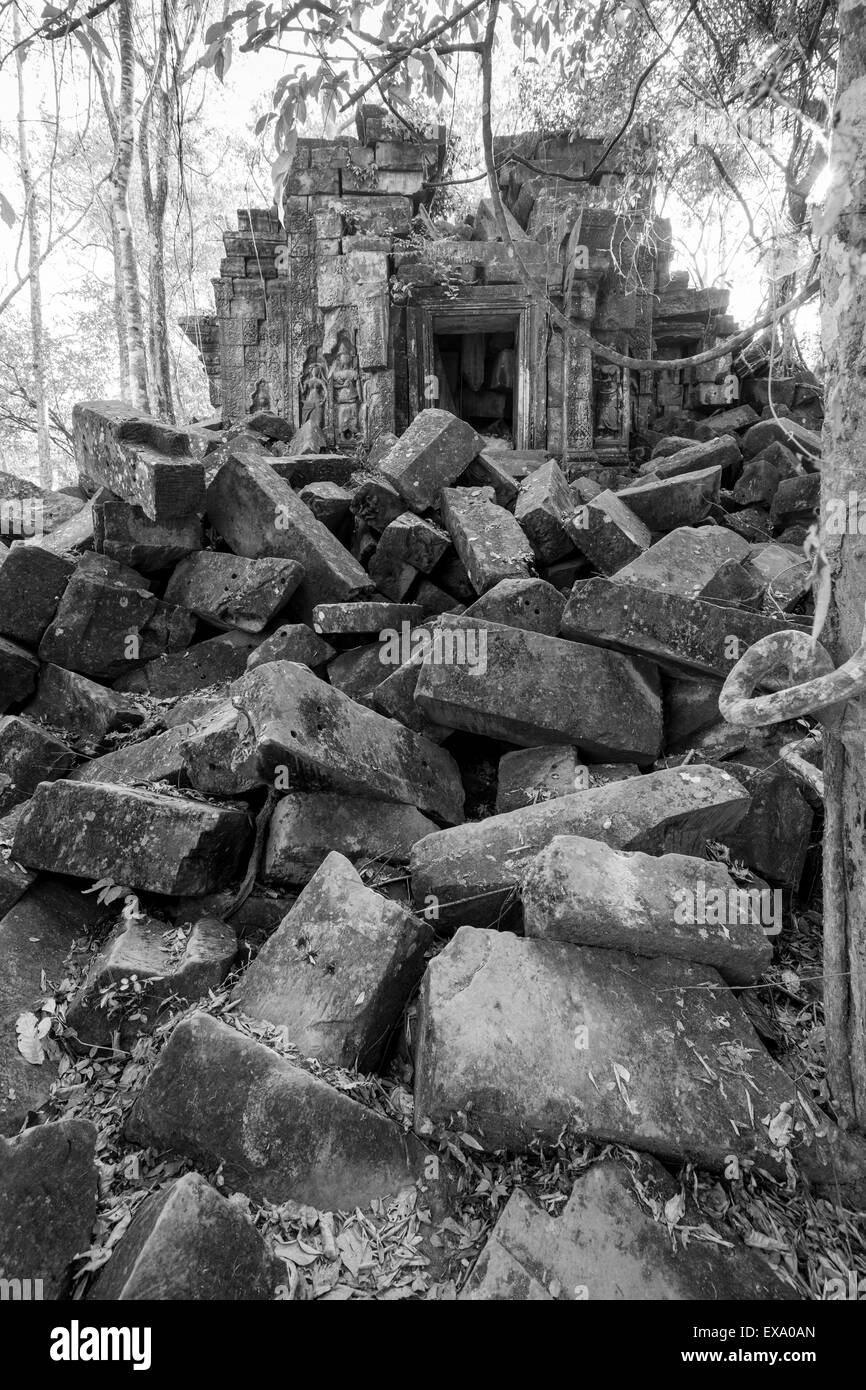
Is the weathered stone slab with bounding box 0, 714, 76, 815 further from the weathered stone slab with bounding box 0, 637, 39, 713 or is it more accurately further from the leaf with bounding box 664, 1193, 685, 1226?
the leaf with bounding box 664, 1193, 685, 1226

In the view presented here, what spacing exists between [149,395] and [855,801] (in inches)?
376

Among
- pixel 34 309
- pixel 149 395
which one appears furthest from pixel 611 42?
pixel 34 309

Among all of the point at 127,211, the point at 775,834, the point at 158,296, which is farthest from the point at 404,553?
the point at 158,296

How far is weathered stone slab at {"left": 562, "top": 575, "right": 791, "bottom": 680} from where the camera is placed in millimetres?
3697

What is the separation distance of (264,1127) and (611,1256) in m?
1.03

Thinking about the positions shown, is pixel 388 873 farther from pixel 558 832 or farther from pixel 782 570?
pixel 782 570

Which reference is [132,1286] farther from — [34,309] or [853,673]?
[34,309]

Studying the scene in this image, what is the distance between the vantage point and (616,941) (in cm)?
271

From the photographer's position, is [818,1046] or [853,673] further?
[818,1046]

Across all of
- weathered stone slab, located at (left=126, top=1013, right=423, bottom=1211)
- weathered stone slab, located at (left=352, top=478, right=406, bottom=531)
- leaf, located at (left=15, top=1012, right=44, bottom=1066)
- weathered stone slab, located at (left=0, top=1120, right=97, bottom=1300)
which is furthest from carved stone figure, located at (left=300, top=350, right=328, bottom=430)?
weathered stone slab, located at (left=0, top=1120, right=97, bottom=1300)

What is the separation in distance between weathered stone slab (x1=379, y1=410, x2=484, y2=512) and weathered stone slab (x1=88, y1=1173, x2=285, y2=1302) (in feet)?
14.2

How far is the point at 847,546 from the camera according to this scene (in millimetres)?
2203

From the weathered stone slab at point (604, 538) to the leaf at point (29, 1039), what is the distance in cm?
377
